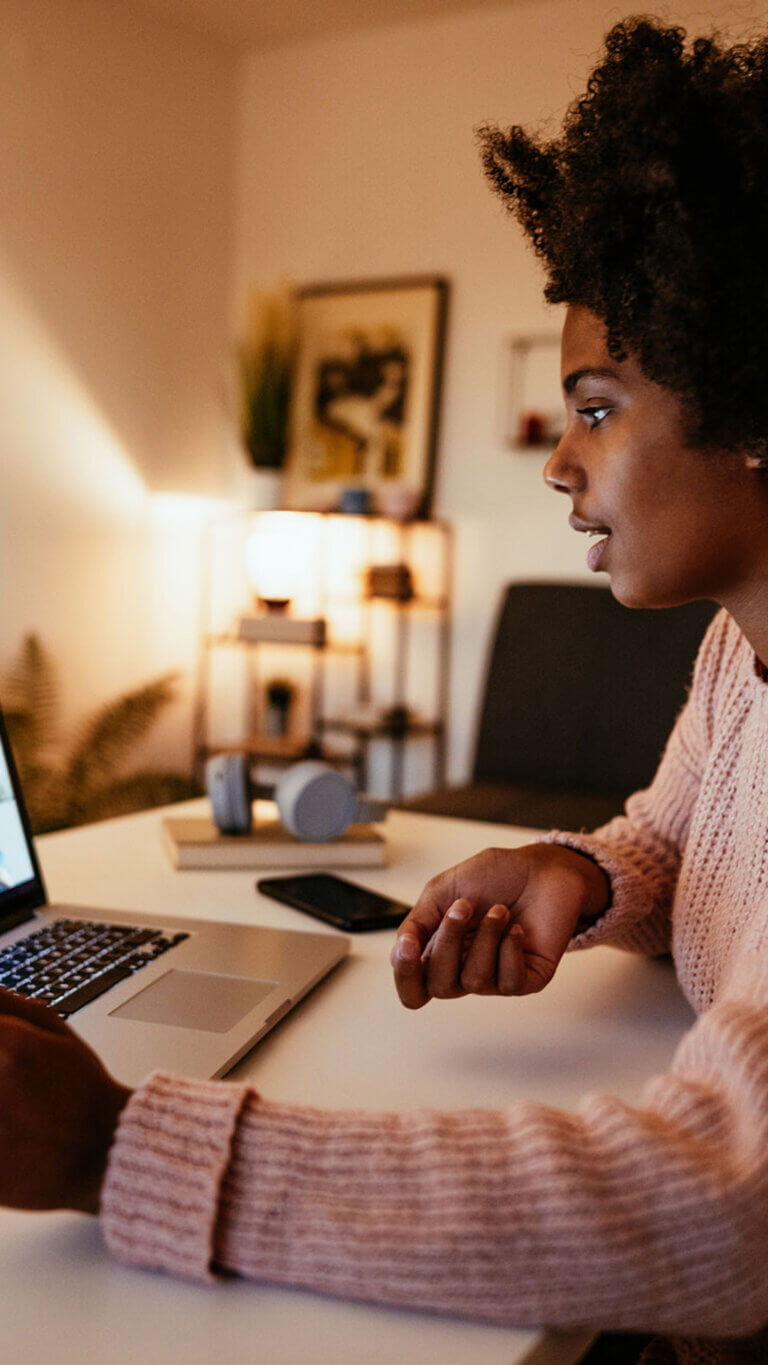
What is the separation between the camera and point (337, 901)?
1.10m

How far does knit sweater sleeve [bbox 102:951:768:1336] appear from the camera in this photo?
0.51 m

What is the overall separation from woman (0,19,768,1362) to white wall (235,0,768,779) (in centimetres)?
260

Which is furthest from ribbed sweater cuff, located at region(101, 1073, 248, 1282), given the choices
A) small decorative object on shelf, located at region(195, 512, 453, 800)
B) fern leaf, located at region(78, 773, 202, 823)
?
small decorative object on shelf, located at region(195, 512, 453, 800)

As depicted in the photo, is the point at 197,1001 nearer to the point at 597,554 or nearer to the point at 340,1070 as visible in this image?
the point at 340,1070

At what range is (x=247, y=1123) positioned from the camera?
553mm

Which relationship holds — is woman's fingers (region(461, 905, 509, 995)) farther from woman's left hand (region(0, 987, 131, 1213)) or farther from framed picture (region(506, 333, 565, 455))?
framed picture (region(506, 333, 565, 455))

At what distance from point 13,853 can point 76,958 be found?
0.45 feet

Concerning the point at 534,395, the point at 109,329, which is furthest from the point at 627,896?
the point at 109,329

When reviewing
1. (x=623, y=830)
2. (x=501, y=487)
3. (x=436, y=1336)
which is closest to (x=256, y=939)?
(x=623, y=830)

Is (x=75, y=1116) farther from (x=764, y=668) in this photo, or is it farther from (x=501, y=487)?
(x=501, y=487)

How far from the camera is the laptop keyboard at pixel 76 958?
806mm

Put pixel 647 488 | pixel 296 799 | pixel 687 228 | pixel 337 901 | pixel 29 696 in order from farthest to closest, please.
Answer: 1. pixel 29 696
2. pixel 296 799
3. pixel 337 901
4. pixel 647 488
5. pixel 687 228

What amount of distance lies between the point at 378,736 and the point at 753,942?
10.3ft

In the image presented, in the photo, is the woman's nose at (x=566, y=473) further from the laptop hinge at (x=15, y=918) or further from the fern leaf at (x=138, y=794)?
the fern leaf at (x=138, y=794)
